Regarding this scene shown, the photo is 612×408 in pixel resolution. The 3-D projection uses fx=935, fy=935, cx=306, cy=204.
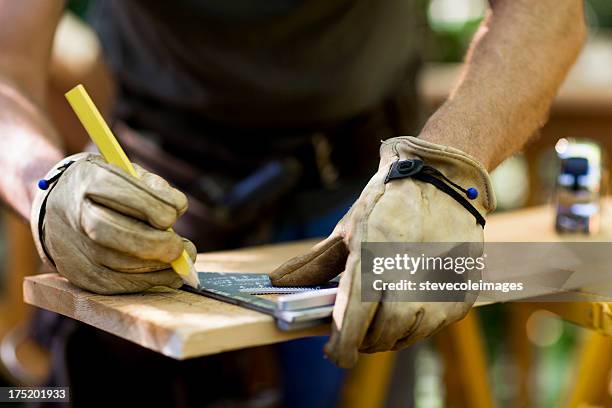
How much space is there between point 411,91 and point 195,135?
1.76 ft

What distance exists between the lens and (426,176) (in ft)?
3.90

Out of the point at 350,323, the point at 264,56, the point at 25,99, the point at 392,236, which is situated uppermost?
the point at 264,56

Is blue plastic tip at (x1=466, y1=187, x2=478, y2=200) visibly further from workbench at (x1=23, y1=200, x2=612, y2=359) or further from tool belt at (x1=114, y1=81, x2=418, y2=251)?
tool belt at (x1=114, y1=81, x2=418, y2=251)

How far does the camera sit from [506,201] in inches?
181

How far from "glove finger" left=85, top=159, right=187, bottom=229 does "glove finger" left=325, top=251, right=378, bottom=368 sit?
0.23m

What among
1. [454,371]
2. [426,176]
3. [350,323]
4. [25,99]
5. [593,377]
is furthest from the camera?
[454,371]

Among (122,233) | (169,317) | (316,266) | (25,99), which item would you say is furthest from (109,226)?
(25,99)

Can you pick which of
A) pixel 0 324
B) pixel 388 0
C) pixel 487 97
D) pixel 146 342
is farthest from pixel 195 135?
Result: pixel 0 324

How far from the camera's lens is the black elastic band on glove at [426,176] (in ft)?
A: 3.86

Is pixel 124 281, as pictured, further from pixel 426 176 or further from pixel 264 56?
pixel 264 56

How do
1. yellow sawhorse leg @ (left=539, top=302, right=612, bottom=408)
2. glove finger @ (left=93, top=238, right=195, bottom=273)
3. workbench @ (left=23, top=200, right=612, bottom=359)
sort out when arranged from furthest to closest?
yellow sawhorse leg @ (left=539, top=302, right=612, bottom=408) < glove finger @ (left=93, top=238, right=195, bottom=273) < workbench @ (left=23, top=200, right=612, bottom=359)

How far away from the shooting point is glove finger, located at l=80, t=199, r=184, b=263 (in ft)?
3.67

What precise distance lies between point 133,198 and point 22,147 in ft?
1.47

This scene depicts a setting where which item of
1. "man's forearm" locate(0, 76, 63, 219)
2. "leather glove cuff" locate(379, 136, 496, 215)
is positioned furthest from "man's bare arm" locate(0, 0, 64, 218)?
"leather glove cuff" locate(379, 136, 496, 215)
